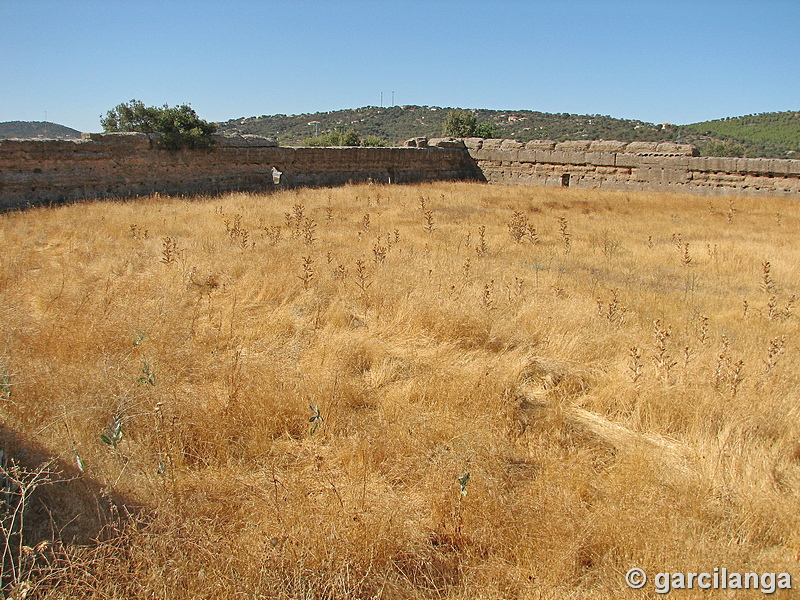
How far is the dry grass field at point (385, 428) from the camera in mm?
2287

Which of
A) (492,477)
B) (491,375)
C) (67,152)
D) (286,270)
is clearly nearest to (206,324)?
(286,270)

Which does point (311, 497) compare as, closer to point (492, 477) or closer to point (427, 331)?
point (492, 477)

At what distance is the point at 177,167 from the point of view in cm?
1305

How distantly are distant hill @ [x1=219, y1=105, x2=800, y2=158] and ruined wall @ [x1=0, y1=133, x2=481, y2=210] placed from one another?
908 inches

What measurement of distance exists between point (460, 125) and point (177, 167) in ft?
62.0

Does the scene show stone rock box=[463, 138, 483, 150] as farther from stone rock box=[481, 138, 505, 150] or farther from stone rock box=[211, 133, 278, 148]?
stone rock box=[211, 133, 278, 148]

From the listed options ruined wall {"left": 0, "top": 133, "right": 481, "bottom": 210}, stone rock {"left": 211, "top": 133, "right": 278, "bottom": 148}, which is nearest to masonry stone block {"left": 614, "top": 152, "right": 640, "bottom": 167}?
ruined wall {"left": 0, "top": 133, "right": 481, "bottom": 210}

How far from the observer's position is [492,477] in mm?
2812

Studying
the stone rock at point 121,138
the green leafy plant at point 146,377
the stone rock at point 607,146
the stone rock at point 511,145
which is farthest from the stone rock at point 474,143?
the green leafy plant at point 146,377

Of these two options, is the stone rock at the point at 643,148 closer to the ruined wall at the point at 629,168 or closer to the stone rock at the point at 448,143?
the ruined wall at the point at 629,168

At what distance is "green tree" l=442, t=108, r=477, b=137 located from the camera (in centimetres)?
2827

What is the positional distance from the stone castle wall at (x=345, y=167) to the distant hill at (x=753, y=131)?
30.0m

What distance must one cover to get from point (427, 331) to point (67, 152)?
32.6 ft

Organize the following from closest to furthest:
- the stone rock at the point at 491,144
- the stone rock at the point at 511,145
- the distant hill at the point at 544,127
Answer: the stone rock at the point at 511,145
the stone rock at the point at 491,144
the distant hill at the point at 544,127
